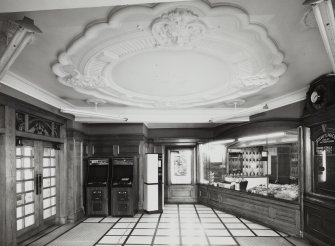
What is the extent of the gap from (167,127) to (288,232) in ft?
19.6

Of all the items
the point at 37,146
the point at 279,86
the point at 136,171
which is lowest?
the point at 136,171

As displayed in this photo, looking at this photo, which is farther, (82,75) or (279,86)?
(279,86)

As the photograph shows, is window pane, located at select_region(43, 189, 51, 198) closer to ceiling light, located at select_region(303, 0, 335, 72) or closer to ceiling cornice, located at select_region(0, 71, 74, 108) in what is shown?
ceiling cornice, located at select_region(0, 71, 74, 108)

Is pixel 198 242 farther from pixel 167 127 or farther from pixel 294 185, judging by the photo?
pixel 167 127

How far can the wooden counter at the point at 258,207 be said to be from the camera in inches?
250

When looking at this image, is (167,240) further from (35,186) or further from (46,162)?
(46,162)

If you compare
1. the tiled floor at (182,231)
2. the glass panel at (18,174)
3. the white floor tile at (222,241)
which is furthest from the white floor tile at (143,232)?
the glass panel at (18,174)

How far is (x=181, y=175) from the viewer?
447 inches

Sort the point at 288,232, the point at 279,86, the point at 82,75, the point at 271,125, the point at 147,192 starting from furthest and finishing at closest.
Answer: the point at 147,192 → the point at 271,125 → the point at 288,232 → the point at 279,86 → the point at 82,75

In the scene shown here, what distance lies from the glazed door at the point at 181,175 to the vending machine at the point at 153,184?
2025 millimetres

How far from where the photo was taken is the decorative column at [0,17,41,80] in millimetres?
2799

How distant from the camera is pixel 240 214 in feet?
27.1

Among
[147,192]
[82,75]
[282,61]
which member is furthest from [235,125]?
[82,75]

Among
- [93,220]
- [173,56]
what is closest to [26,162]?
[93,220]
